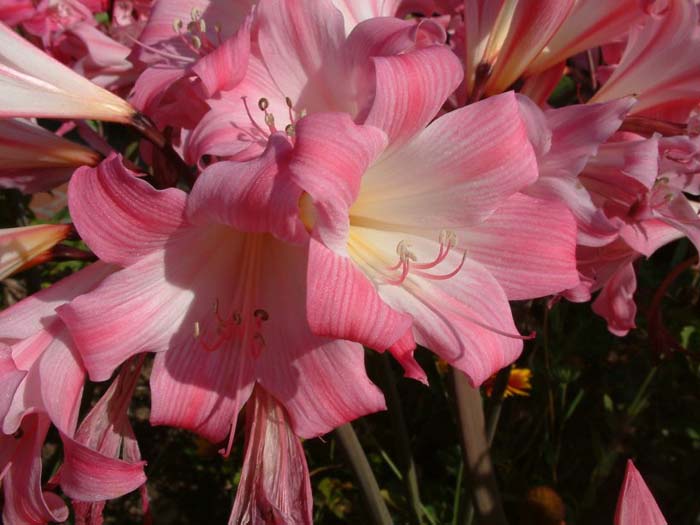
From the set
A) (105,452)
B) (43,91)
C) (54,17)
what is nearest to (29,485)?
(105,452)

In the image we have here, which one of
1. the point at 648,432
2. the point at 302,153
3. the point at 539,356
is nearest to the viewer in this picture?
the point at 302,153

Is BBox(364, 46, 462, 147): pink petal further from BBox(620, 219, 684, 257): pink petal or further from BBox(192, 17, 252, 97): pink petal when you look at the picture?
BBox(620, 219, 684, 257): pink petal

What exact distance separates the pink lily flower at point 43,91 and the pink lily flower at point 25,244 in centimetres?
10

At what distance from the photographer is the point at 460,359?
51 centimetres

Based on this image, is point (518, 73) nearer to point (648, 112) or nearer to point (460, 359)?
point (648, 112)

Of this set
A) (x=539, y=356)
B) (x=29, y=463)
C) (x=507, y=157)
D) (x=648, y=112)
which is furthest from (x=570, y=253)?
(x=539, y=356)

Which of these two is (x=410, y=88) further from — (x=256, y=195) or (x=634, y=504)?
(x=634, y=504)

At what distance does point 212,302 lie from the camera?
0.57 meters

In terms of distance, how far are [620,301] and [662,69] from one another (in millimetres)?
232

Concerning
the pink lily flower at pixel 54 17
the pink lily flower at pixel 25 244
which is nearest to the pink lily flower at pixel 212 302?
the pink lily flower at pixel 25 244

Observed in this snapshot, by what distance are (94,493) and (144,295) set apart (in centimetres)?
14

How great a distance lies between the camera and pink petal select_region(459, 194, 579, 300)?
536 millimetres

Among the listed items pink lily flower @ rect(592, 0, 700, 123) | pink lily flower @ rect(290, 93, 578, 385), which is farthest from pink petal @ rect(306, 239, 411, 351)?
pink lily flower @ rect(592, 0, 700, 123)

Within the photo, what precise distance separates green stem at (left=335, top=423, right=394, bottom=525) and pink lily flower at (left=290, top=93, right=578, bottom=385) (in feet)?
0.65
